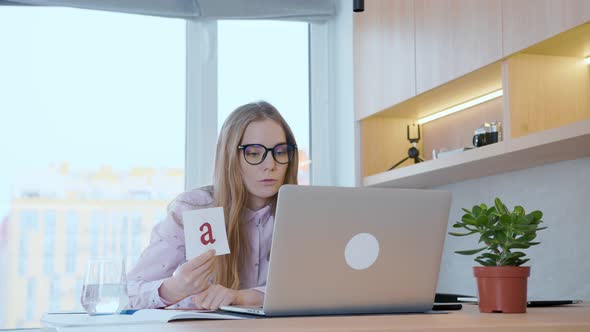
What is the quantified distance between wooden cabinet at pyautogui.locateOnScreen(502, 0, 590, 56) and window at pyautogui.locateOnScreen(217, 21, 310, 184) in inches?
69.9

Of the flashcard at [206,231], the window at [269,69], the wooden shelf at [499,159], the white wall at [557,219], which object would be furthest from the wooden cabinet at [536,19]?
the window at [269,69]

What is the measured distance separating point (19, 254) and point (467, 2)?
2.34m

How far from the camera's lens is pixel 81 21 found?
3775 mm

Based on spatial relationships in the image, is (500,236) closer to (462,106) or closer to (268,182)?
(268,182)

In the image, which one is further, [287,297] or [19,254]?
[19,254]

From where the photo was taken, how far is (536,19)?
225 cm

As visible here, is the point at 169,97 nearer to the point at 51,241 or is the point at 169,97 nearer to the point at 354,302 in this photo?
the point at 51,241

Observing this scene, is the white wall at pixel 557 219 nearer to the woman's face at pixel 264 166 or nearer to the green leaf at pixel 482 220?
the woman's face at pixel 264 166

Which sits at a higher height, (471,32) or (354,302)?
(471,32)

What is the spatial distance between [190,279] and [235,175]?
66cm

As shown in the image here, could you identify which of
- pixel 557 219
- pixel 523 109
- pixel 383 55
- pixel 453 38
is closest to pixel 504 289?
pixel 523 109

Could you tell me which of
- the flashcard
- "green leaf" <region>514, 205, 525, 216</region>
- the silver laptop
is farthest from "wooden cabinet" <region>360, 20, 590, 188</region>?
the flashcard

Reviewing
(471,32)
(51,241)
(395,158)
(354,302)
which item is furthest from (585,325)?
(51,241)

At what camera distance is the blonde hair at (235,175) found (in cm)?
244
